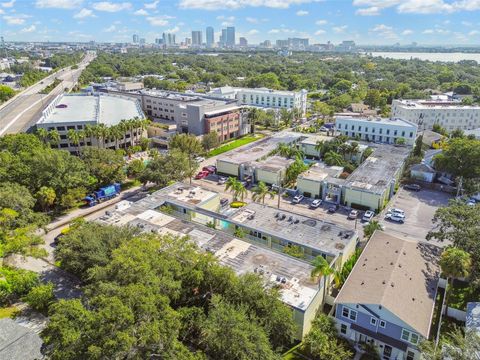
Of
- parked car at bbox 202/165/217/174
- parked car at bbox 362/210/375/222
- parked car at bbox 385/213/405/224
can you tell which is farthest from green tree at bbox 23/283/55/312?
parked car at bbox 385/213/405/224

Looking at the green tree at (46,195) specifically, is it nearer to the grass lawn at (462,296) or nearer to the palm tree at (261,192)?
the palm tree at (261,192)

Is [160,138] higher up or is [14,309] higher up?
[160,138]

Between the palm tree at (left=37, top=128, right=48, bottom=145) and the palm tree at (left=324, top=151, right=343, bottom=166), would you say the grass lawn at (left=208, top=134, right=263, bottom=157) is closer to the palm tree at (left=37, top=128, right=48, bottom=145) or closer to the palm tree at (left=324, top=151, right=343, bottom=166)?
the palm tree at (left=324, top=151, right=343, bottom=166)

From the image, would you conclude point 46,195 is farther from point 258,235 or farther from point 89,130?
point 258,235

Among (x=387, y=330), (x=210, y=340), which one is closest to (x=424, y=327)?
(x=387, y=330)

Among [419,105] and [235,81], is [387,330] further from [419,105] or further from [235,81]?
[235,81]
